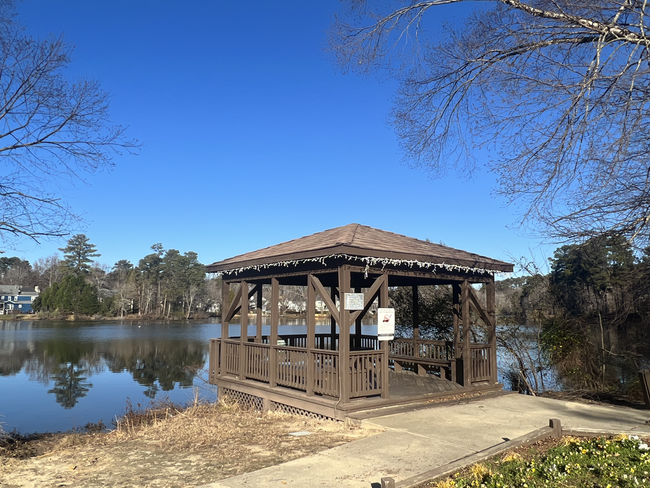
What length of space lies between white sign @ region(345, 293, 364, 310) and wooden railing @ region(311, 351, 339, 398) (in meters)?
0.83

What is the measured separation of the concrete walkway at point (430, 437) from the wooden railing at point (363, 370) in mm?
629

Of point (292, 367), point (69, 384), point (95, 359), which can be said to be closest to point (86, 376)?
point (69, 384)

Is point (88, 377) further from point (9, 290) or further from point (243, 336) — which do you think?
point (9, 290)

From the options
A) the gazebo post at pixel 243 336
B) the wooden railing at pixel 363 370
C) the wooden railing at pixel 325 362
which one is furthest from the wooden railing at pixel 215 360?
the wooden railing at pixel 363 370

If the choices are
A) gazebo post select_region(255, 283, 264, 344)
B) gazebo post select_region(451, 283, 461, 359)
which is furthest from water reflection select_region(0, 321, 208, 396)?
gazebo post select_region(451, 283, 461, 359)

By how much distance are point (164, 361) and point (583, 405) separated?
76.2 feet

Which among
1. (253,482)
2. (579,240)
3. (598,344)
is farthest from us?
(598,344)

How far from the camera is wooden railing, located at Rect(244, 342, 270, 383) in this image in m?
10.4

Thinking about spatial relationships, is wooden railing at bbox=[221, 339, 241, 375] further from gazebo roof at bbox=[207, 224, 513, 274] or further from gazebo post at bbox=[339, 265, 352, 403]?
gazebo post at bbox=[339, 265, 352, 403]

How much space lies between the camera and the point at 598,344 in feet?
Result: 43.5

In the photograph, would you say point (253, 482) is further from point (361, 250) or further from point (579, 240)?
point (579, 240)

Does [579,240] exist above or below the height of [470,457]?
above

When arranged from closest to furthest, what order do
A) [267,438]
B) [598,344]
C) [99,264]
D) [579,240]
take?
[267,438] < [579,240] < [598,344] < [99,264]

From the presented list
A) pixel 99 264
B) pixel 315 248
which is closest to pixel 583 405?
pixel 315 248
